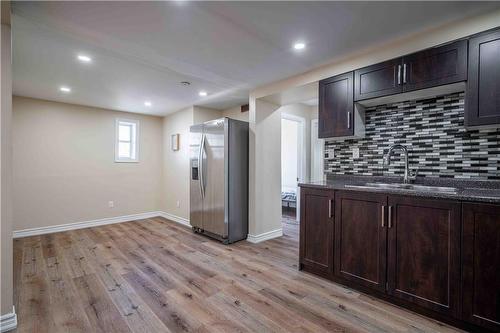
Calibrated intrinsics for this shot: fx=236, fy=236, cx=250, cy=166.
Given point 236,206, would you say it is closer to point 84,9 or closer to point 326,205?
point 326,205

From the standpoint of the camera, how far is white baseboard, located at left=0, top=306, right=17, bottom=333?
1.73m

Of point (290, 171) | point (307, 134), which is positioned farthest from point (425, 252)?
point (290, 171)

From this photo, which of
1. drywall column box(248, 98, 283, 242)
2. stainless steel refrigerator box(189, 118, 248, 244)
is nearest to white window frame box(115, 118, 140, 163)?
stainless steel refrigerator box(189, 118, 248, 244)

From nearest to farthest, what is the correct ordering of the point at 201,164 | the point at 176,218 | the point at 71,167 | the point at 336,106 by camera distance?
1. the point at 336,106
2. the point at 201,164
3. the point at 71,167
4. the point at 176,218

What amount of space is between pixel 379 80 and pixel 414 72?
30 cm

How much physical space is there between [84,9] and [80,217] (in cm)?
414

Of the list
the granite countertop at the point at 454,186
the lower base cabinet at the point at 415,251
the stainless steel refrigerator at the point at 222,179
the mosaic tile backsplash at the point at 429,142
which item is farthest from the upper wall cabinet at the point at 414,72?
the stainless steel refrigerator at the point at 222,179

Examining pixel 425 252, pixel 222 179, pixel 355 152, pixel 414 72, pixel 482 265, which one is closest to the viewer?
pixel 482 265

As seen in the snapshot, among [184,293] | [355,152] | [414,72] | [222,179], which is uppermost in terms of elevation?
[414,72]

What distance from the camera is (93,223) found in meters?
4.79

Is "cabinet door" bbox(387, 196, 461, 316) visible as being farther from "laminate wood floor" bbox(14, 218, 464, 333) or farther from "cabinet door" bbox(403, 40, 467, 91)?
"cabinet door" bbox(403, 40, 467, 91)

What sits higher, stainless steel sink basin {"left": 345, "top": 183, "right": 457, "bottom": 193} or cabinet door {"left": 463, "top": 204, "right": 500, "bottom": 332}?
stainless steel sink basin {"left": 345, "top": 183, "right": 457, "bottom": 193}

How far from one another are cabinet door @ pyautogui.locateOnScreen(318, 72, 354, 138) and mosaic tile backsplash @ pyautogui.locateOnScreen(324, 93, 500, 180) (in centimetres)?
33

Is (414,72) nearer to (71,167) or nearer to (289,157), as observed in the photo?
(289,157)
